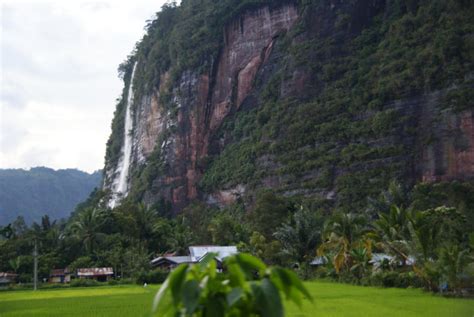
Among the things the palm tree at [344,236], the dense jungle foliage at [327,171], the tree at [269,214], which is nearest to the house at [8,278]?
the dense jungle foliage at [327,171]

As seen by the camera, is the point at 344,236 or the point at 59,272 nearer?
the point at 344,236

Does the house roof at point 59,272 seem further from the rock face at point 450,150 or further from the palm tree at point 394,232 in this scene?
the rock face at point 450,150

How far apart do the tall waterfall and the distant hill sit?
70.5 metres

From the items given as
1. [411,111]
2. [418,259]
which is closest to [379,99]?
[411,111]

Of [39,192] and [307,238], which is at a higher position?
[39,192]

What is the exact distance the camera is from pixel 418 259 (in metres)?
24.9

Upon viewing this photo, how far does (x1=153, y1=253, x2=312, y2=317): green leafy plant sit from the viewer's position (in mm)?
1980

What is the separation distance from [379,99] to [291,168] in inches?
409

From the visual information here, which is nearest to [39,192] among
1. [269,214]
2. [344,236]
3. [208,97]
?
[208,97]

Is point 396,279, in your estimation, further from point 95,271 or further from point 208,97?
point 208,97

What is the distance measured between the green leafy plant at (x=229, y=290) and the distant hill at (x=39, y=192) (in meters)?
158

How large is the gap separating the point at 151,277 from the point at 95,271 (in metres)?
6.91

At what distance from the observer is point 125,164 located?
88625mm

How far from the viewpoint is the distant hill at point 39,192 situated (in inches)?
6211
